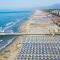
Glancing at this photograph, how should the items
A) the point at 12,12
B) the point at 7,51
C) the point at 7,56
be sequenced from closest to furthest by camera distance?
the point at 7,56 → the point at 7,51 → the point at 12,12

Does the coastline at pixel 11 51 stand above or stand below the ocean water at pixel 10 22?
above

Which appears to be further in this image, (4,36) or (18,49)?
(4,36)

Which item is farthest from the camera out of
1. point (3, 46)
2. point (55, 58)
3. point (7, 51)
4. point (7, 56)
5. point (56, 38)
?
point (56, 38)

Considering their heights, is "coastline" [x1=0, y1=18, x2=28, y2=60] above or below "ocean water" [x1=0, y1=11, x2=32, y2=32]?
above

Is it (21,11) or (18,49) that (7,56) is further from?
(21,11)

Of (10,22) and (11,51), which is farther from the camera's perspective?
(10,22)

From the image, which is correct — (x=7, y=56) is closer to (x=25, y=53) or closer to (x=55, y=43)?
(x=25, y=53)

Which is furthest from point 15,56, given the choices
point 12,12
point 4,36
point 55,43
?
point 12,12

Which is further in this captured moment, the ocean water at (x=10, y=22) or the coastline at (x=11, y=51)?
the ocean water at (x=10, y=22)

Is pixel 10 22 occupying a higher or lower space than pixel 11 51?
lower

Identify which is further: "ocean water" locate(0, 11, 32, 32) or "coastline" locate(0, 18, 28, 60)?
"ocean water" locate(0, 11, 32, 32)
